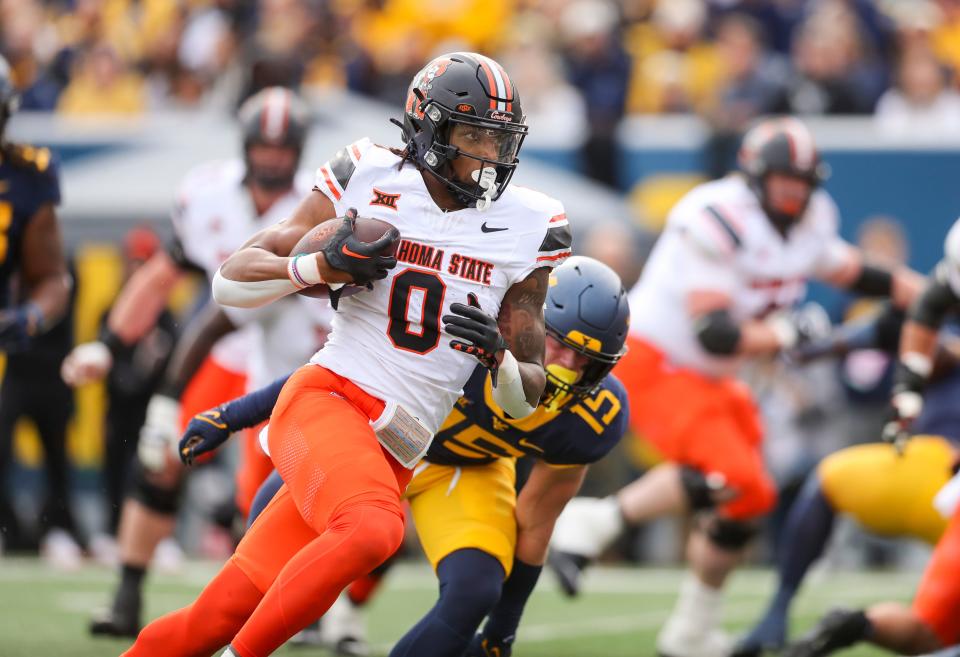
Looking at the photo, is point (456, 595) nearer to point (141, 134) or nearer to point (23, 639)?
point (23, 639)

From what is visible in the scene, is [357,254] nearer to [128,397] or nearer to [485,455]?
[485,455]

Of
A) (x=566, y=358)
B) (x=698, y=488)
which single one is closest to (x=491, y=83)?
(x=566, y=358)

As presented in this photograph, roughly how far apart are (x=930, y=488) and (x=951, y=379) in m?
0.78

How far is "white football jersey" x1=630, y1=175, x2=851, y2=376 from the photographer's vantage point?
21.2 ft

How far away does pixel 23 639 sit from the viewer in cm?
593

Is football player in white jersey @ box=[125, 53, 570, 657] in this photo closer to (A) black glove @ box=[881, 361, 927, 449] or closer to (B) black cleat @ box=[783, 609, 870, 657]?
(B) black cleat @ box=[783, 609, 870, 657]

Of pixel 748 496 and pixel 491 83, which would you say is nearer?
pixel 491 83

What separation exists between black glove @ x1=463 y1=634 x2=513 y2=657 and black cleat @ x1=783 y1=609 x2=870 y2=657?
89cm

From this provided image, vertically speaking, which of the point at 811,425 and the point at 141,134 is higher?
the point at 141,134

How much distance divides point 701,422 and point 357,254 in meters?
2.87

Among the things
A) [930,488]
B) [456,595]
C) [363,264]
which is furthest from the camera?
[930,488]

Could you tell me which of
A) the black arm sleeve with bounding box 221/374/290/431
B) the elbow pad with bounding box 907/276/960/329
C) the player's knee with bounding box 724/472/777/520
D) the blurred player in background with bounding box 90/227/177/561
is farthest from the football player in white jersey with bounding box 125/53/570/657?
the blurred player in background with bounding box 90/227/177/561

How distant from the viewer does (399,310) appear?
13.3ft

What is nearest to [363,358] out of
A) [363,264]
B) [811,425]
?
[363,264]
